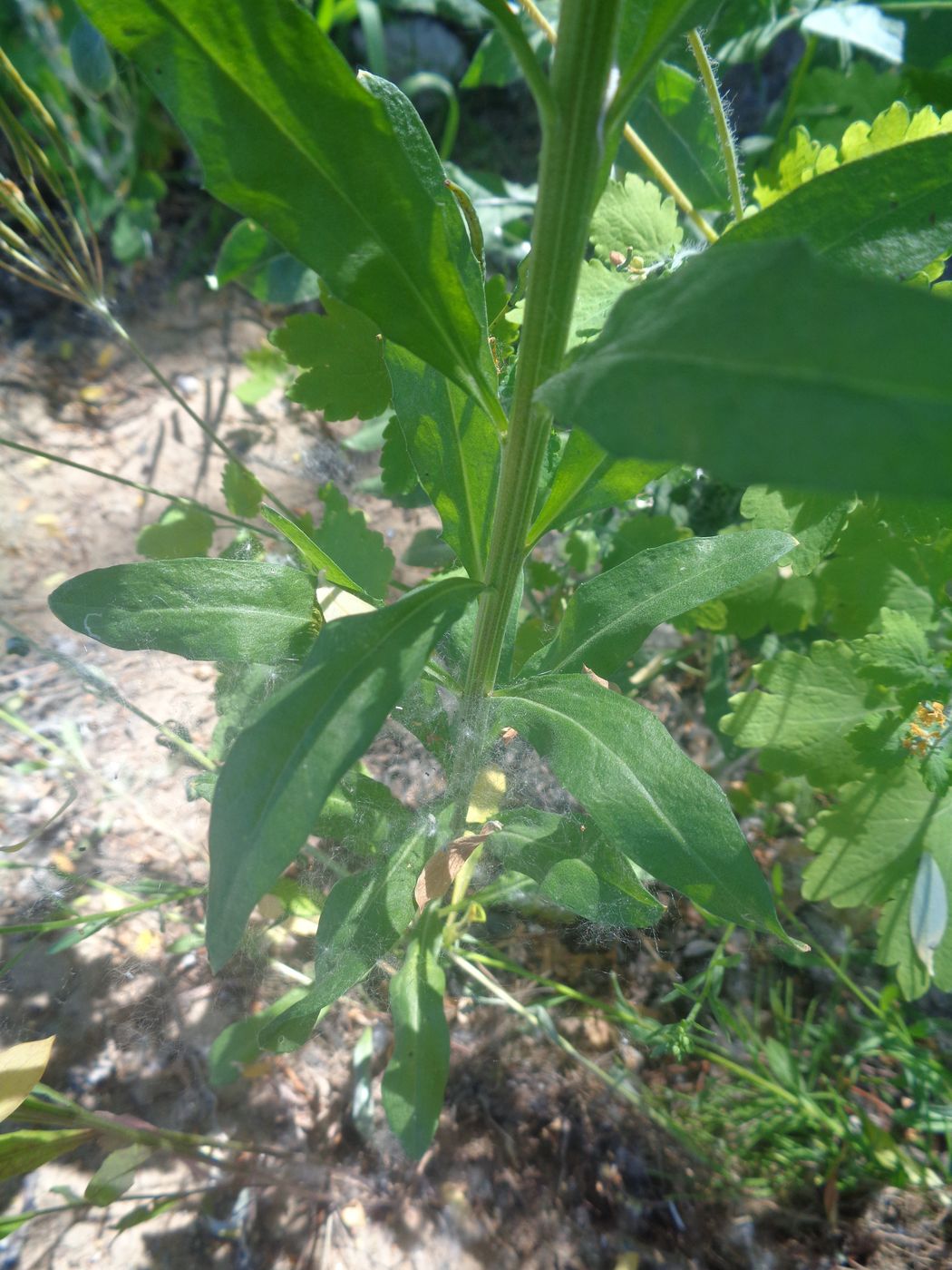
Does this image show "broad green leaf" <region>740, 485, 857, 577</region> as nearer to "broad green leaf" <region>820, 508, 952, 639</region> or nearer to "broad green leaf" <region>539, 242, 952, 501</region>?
"broad green leaf" <region>820, 508, 952, 639</region>

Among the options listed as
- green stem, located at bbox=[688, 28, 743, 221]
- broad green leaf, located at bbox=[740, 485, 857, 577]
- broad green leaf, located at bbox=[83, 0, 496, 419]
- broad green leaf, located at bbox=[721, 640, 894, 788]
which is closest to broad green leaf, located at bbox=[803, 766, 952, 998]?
broad green leaf, located at bbox=[721, 640, 894, 788]

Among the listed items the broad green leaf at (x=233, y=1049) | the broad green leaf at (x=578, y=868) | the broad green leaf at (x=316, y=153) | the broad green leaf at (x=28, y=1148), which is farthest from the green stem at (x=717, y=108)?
the broad green leaf at (x=28, y=1148)

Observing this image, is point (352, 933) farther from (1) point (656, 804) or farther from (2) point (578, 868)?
(1) point (656, 804)

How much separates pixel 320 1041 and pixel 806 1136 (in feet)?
3.23

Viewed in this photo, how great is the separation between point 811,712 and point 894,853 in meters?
0.26

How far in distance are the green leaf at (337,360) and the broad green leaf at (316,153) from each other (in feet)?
1.96

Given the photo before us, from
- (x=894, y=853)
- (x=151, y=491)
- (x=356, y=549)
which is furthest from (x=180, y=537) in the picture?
(x=894, y=853)

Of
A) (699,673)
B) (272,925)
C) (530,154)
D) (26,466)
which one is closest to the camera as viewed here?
(272,925)

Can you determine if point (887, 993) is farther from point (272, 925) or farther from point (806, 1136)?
point (272, 925)

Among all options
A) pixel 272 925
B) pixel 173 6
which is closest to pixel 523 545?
pixel 173 6

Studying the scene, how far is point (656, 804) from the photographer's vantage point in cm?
89

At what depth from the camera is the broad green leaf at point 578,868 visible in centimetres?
106

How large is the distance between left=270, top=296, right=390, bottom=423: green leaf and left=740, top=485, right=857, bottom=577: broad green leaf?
654mm

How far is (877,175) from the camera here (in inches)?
29.1
